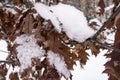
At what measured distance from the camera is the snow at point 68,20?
3.70 feet

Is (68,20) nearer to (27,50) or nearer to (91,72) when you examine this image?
(27,50)

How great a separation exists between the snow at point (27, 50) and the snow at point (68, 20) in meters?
0.12

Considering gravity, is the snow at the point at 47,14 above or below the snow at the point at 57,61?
above

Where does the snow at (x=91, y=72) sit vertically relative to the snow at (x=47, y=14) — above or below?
above

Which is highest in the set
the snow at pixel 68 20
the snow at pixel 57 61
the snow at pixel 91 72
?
the snow at pixel 91 72

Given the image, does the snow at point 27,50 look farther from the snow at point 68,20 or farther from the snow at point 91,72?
the snow at point 91,72

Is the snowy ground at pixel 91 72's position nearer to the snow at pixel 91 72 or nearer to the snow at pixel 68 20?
the snow at pixel 91 72

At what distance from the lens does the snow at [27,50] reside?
1.16 metres

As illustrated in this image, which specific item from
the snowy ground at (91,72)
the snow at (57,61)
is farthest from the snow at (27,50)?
the snowy ground at (91,72)

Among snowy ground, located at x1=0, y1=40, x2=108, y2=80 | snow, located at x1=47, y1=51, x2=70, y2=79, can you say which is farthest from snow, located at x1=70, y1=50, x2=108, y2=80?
snow, located at x1=47, y1=51, x2=70, y2=79

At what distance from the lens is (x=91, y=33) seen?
3.79 feet

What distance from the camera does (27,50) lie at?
117cm

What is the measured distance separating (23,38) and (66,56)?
189 millimetres

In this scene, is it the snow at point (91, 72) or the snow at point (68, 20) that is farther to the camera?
the snow at point (91, 72)
